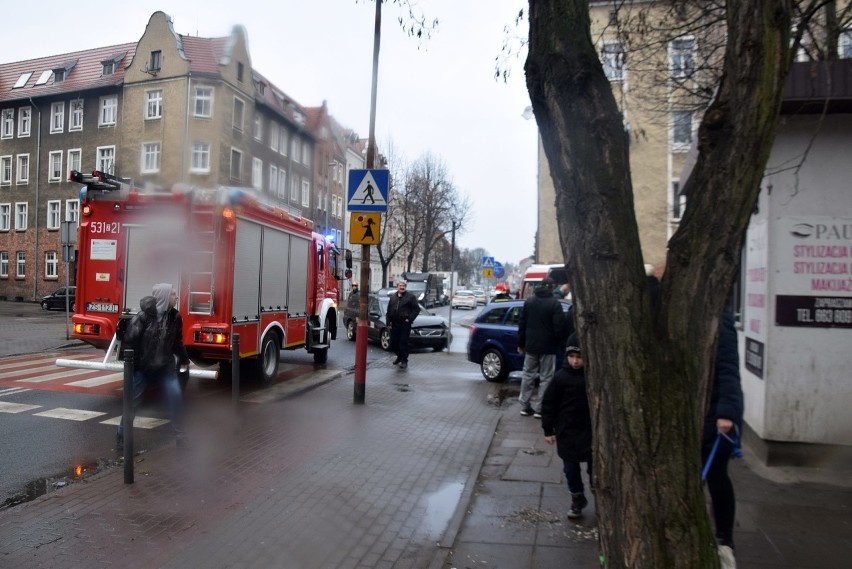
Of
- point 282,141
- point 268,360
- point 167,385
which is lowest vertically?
point 268,360

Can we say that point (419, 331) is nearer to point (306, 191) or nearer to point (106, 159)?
point (306, 191)

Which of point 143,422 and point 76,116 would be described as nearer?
point 76,116

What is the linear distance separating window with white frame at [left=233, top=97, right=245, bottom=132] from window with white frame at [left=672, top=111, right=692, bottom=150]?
330 inches

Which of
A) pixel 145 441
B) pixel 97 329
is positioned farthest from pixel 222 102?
pixel 97 329

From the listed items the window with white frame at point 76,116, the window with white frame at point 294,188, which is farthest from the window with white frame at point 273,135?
the window with white frame at point 76,116

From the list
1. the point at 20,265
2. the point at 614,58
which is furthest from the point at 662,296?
the point at 20,265

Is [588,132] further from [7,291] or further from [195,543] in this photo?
[7,291]

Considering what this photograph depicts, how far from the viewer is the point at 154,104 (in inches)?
161

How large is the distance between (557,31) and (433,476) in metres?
4.30

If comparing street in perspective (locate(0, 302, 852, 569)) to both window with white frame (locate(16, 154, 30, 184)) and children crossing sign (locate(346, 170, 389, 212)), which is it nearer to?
window with white frame (locate(16, 154, 30, 184))

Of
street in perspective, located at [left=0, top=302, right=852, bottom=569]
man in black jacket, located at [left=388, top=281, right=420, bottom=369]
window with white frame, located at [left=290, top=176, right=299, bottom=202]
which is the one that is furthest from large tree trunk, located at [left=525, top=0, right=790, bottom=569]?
man in black jacket, located at [left=388, top=281, right=420, bottom=369]

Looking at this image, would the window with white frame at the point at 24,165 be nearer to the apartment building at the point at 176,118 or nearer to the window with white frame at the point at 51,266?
the apartment building at the point at 176,118

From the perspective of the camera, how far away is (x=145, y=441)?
7.03 meters

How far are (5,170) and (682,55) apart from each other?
9718 millimetres
